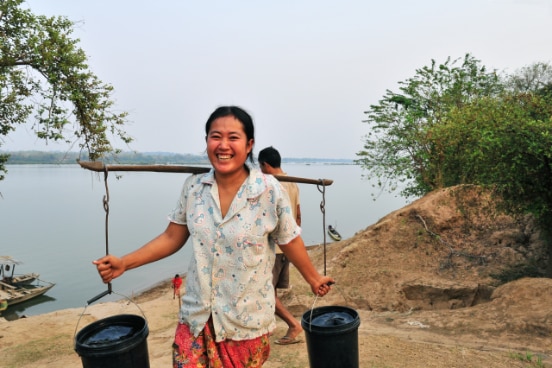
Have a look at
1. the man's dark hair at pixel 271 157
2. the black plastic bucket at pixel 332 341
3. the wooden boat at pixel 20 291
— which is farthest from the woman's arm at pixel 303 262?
the wooden boat at pixel 20 291

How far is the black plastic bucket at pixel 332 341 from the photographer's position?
7.97 feet

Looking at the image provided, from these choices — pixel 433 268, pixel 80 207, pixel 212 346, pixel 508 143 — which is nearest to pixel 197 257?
pixel 212 346

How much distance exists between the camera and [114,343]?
1.92 m

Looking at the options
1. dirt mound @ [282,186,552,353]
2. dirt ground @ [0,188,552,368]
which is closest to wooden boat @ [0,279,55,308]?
dirt ground @ [0,188,552,368]

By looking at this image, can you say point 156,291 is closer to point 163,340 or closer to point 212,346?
point 163,340

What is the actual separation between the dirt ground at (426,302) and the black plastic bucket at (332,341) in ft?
0.58

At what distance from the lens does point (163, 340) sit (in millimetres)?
5121

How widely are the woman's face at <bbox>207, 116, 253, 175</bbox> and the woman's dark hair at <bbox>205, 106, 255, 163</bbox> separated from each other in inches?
0.9

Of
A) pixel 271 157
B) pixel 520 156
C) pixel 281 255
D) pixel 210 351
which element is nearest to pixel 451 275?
pixel 520 156

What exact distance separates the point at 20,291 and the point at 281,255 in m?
16.8

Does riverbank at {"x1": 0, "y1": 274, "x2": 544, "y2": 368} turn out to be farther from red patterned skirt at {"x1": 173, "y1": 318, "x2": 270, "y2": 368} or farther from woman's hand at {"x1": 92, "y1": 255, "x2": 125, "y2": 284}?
red patterned skirt at {"x1": 173, "y1": 318, "x2": 270, "y2": 368}

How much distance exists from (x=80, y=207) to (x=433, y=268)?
45.9 meters

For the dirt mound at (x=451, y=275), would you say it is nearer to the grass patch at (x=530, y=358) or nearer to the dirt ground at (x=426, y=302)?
the dirt ground at (x=426, y=302)

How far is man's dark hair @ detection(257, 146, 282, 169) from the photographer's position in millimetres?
4062
